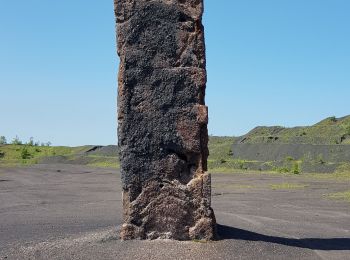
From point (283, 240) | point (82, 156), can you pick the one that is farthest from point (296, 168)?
point (283, 240)

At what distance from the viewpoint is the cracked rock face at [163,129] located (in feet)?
31.0

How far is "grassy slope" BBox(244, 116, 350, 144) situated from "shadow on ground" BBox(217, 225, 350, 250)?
3591 centimetres

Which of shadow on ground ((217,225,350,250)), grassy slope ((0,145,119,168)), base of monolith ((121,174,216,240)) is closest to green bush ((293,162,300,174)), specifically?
grassy slope ((0,145,119,168))

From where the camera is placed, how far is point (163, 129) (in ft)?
31.3

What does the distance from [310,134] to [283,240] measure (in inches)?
1646

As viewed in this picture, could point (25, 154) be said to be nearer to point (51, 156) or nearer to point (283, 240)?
point (51, 156)

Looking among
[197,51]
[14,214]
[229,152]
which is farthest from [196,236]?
[229,152]

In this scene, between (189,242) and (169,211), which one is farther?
(169,211)

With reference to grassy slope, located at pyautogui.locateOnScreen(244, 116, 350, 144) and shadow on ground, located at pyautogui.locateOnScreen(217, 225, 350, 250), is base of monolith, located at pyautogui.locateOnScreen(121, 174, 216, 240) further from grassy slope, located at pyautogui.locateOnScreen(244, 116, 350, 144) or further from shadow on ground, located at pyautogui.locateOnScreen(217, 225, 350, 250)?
grassy slope, located at pyautogui.locateOnScreen(244, 116, 350, 144)

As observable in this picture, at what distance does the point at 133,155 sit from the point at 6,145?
56.1 m

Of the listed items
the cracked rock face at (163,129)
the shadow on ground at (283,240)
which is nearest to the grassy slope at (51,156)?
the shadow on ground at (283,240)

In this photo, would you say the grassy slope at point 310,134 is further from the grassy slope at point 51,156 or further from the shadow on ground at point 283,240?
the shadow on ground at point 283,240

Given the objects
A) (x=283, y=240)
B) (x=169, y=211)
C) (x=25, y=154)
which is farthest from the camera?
(x=25, y=154)

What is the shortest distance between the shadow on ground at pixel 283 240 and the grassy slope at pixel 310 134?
3591 cm
